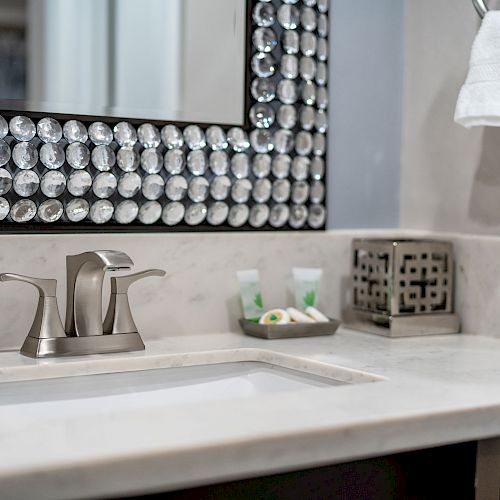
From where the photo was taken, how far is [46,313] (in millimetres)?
1263

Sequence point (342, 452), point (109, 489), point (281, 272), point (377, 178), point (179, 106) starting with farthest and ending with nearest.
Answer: point (377, 178)
point (281, 272)
point (179, 106)
point (342, 452)
point (109, 489)

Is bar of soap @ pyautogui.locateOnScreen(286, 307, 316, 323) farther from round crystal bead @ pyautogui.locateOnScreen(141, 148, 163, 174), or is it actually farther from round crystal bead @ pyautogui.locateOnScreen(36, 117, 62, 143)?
round crystal bead @ pyautogui.locateOnScreen(36, 117, 62, 143)

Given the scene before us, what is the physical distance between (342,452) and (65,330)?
0.59 meters

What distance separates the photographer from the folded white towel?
1391 millimetres

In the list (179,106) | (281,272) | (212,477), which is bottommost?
(212,477)

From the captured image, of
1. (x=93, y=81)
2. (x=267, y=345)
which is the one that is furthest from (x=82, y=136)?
(x=267, y=345)

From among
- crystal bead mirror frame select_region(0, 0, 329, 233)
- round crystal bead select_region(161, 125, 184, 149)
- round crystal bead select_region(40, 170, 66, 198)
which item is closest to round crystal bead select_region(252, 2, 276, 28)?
crystal bead mirror frame select_region(0, 0, 329, 233)

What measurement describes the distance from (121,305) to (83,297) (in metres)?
0.07

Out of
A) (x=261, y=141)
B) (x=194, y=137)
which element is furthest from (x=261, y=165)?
(x=194, y=137)

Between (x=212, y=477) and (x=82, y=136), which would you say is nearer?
(x=212, y=477)

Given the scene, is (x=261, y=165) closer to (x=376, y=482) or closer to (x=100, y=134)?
(x=100, y=134)

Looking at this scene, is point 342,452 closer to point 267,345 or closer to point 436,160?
point 267,345

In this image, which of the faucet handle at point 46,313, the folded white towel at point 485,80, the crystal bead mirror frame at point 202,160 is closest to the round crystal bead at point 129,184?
the crystal bead mirror frame at point 202,160

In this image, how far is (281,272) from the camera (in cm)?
159
